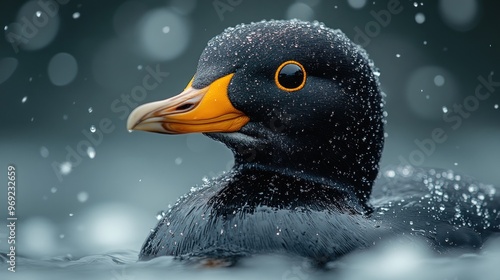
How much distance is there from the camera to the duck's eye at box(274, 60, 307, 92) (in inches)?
176

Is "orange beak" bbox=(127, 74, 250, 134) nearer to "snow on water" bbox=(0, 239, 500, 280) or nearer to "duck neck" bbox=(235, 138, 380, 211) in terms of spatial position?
"duck neck" bbox=(235, 138, 380, 211)

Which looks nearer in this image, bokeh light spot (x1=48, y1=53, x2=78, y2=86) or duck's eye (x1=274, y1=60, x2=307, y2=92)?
duck's eye (x1=274, y1=60, x2=307, y2=92)

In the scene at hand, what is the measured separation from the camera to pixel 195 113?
14.4 ft

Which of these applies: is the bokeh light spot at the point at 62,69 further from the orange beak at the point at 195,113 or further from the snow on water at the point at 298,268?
the orange beak at the point at 195,113

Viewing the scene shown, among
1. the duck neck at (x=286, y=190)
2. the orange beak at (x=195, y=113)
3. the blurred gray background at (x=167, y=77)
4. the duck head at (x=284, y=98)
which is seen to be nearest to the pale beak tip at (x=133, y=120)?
the orange beak at (x=195, y=113)

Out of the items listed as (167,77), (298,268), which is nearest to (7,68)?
(167,77)

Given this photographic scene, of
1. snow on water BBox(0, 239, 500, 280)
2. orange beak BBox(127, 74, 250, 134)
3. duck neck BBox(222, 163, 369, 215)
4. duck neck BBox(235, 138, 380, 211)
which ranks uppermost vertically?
orange beak BBox(127, 74, 250, 134)

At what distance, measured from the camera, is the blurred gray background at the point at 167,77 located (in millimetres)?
8133

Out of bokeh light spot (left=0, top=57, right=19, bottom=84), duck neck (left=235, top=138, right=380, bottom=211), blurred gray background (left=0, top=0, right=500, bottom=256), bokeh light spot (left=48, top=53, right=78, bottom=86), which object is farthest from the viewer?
bokeh light spot (left=48, top=53, right=78, bottom=86)

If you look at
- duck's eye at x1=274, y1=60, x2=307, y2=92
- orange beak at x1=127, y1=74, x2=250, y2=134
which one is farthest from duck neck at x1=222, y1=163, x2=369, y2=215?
duck's eye at x1=274, y1=60, x2=307, y2=92

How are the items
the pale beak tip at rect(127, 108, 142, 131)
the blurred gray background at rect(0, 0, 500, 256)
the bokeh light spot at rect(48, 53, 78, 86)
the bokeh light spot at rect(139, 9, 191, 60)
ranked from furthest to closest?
the bokeh light spot at rect(139, 9, 191, 60) → the bokeh light spot at rect(48, 53, 78, 86) → the blurred gray background at rect(0, 0, 500, 256) → the pale beak tip at rect(127, 108, 142, 131)

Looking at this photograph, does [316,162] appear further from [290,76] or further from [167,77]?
[167,77]

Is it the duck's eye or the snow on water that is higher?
the duck's eye

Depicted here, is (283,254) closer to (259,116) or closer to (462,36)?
(259,116)
